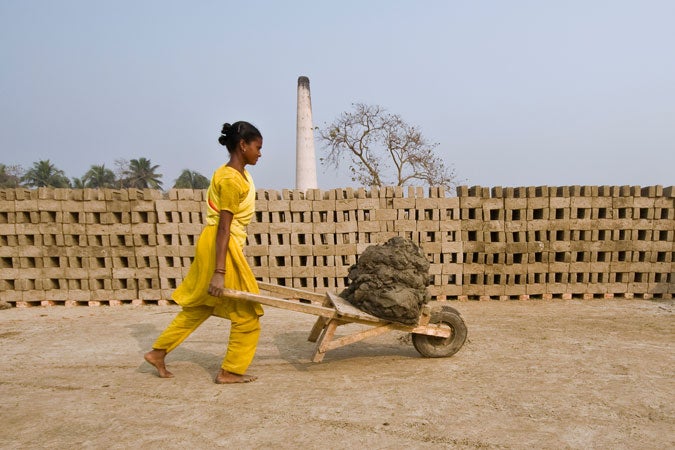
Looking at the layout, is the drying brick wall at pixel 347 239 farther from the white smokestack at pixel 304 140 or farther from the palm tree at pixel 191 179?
the palm tree at pixel 191 179

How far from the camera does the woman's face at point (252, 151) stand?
3.53 metres

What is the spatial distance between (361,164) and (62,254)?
14.0 metres

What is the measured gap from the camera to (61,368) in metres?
4.06

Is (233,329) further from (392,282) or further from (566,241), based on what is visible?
(566,241)

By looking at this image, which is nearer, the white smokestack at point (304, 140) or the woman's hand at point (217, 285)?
the woman's hand at point (217, 285)

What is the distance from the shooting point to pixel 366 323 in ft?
12.4

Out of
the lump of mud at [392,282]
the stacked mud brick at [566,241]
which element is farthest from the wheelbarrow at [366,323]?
the stacked mud brick at [566,241]

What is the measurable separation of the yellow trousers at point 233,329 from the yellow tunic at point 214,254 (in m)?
0.05

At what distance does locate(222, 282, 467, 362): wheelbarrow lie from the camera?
3558 millimetres

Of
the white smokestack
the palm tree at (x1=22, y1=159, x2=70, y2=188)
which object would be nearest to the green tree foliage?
the palm tree at (x1=22, y1=159, x2=70, y2=188)

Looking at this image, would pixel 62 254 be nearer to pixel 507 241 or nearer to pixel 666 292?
pixel 507 241

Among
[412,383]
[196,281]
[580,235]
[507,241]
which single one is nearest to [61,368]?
[196,281]

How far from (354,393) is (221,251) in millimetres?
1513

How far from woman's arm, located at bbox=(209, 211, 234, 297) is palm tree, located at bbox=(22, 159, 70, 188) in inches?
1765
